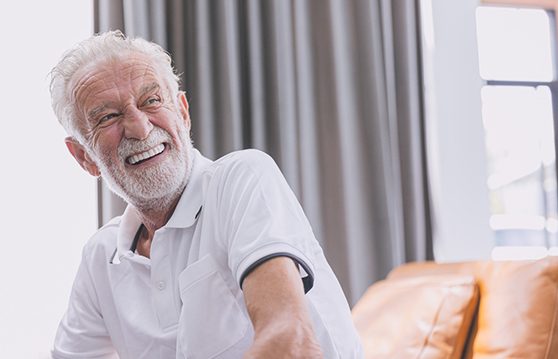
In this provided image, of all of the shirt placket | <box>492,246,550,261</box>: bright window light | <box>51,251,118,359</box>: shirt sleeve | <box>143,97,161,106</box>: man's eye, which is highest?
<box>143,97,161,106</box>: man's eye

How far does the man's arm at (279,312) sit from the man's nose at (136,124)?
0.46 m

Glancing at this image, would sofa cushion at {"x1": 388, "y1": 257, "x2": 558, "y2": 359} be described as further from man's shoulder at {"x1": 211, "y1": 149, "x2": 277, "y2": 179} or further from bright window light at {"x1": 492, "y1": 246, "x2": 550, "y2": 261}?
bright window light at {"x1": 492, "y1": 246, "x2": 550, "y2": 261}

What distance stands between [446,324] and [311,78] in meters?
1.22

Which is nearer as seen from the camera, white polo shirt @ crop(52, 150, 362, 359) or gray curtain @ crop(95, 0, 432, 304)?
white polo shirt @ crop(52, 150, 362, 359)

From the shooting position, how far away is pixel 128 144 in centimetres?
171

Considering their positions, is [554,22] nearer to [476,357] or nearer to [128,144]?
[476,357]

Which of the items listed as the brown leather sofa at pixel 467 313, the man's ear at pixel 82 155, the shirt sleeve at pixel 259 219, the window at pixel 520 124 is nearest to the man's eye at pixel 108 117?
the man's ear at pixel 82 155

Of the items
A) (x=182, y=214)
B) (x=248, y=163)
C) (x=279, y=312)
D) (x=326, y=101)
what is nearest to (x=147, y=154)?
(x=182, y=214)

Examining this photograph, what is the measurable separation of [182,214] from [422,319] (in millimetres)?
830

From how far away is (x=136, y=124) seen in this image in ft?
5.53

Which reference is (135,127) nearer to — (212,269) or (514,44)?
(212,269)

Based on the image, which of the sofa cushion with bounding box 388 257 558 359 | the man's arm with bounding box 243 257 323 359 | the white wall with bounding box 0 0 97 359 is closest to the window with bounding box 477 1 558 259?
the sofa cushion with bounding box 388 257 558 359

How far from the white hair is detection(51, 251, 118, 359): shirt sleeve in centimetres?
34

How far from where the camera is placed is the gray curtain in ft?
9.68
